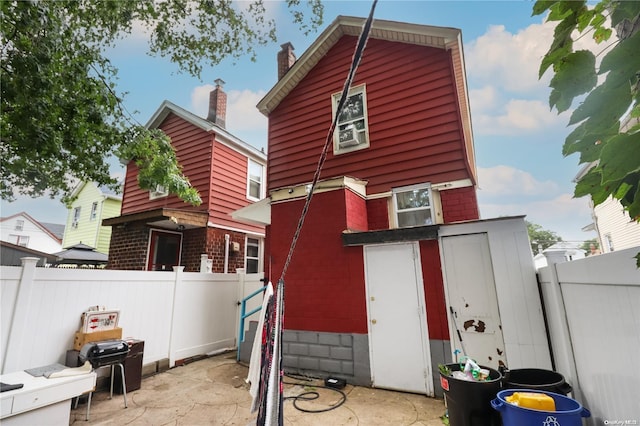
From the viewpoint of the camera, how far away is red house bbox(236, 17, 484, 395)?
173 inches

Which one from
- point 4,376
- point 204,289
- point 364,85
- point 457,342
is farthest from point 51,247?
point 457,342

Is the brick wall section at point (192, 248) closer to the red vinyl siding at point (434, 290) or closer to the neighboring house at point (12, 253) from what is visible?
the red vinyl siding at point (434, 290)

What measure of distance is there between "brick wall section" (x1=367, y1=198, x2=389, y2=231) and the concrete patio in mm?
2924

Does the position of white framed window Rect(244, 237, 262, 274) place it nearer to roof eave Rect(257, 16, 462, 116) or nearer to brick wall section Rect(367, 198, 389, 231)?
roof eave Rect(257, 16, 462, 116)

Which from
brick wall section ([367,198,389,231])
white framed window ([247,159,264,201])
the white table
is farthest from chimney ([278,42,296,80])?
the white table

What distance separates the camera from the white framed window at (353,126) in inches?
250

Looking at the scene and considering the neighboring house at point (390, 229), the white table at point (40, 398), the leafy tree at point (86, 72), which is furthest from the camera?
the neighboring house at point (390, 229)

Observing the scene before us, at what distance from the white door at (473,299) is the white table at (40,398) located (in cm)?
487

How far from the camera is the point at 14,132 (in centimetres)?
412

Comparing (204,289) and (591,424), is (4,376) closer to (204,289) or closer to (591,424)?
(204,289)

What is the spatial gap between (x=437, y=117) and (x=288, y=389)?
571cm

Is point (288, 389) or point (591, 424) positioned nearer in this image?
point (591, 424)

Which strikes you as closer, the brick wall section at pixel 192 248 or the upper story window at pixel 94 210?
the brick wall section at pixel 192 248

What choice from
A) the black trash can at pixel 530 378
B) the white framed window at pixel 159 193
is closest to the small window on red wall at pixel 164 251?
the white framed window at pixel 159 193
